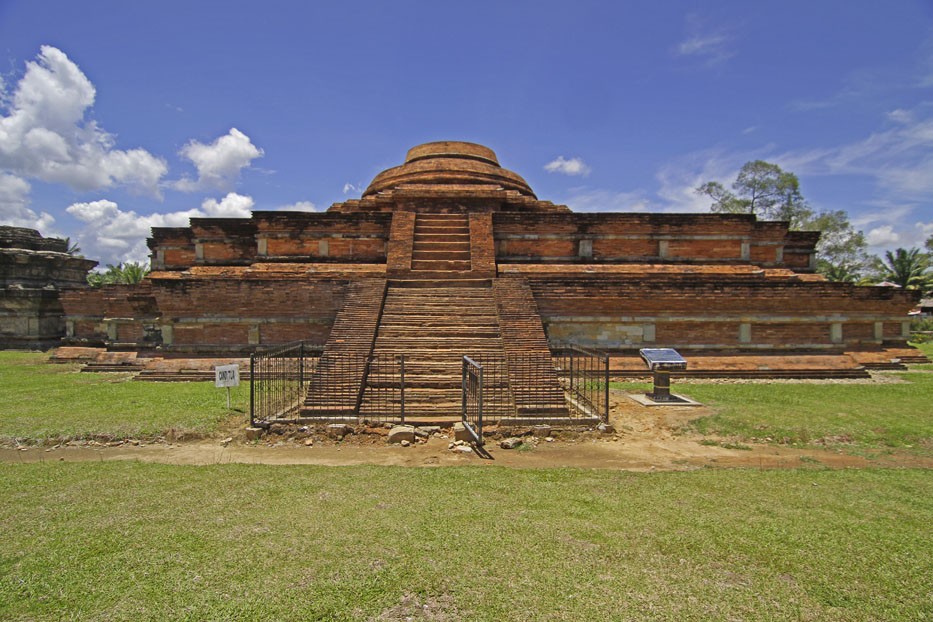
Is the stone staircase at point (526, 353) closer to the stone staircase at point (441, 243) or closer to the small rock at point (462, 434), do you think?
the small rock at point (462, 434)

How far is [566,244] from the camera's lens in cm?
1441

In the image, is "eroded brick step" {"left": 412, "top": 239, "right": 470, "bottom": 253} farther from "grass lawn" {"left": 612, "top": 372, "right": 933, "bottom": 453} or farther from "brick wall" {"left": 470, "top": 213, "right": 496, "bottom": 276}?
"grass lawn" {"left": 612, "top": 372, "right": 933, "bottom": 453}

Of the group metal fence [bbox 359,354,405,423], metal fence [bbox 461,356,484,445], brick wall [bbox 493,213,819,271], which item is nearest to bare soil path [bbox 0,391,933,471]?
metal fence [bbox 461,356,484,445]

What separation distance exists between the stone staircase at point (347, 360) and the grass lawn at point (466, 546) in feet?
8.02

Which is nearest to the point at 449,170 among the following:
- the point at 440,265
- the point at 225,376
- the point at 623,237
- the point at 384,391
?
the point at 440,265

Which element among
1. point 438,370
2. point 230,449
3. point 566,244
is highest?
point 566,244

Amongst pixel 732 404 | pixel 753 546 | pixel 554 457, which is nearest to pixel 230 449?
pixel 554 457

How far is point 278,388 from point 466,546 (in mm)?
7483

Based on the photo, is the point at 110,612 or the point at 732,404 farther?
the point at 732,404

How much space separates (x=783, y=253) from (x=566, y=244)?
26.6 feet

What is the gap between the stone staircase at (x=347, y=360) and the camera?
780 centimetres

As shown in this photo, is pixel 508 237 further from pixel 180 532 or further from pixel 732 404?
pixel 180 532

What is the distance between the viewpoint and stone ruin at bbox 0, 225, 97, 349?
19.6 metres

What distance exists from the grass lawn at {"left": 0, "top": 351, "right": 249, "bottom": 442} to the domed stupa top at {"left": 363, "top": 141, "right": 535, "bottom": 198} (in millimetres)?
10473
